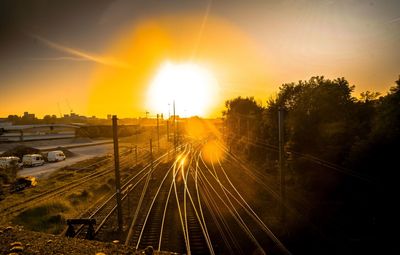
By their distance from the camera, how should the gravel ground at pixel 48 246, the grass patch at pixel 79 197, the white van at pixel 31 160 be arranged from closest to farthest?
1. the gravel ground at pixel 48 246
2. the grass patch at pixel 79 197
3. the white van at pixel 31 160

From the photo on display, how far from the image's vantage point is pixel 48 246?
627 centimetres

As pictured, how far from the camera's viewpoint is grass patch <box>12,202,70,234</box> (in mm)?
13880

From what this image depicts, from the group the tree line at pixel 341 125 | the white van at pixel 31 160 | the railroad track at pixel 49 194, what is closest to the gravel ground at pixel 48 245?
the tree line at pixel 341 125

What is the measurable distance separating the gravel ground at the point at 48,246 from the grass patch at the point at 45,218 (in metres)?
7.05

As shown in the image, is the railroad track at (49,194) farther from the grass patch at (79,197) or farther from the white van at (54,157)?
the white van at (54,157)

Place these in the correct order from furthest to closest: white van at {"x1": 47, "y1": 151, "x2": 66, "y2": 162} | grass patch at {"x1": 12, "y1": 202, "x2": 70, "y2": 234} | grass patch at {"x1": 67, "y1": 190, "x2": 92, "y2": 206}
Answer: white van at {"x1": 47, "y1": 151, "x2": 66, "y2": 162}
grass patch at {"x1": 67, "y1": 190, "x2": 92, "y2": 206}
grass patch at {"x1": 12, "y1": 202, "x2": 70, "y2": 234}

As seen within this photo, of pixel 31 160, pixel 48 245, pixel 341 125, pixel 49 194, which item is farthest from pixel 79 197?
pixel 31 160

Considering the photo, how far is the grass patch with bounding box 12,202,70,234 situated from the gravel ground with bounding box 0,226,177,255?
7049mm

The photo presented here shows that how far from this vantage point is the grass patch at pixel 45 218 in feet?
45.5

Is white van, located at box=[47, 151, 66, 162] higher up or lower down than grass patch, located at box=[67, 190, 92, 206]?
higher up

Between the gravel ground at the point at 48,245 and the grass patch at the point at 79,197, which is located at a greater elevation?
the gravel ground at the point at 48,245

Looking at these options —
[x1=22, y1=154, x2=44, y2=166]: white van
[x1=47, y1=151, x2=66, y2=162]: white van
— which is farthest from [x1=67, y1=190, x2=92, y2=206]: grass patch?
[x1=47, y1=151, x2=66, y2=162]: white van

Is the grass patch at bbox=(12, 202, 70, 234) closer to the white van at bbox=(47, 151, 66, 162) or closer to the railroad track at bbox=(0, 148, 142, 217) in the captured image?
the railroad track at bbox=(0, 148, 142, 217)

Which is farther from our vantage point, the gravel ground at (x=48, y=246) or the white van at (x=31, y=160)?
the white van at (x=31, y=160)
